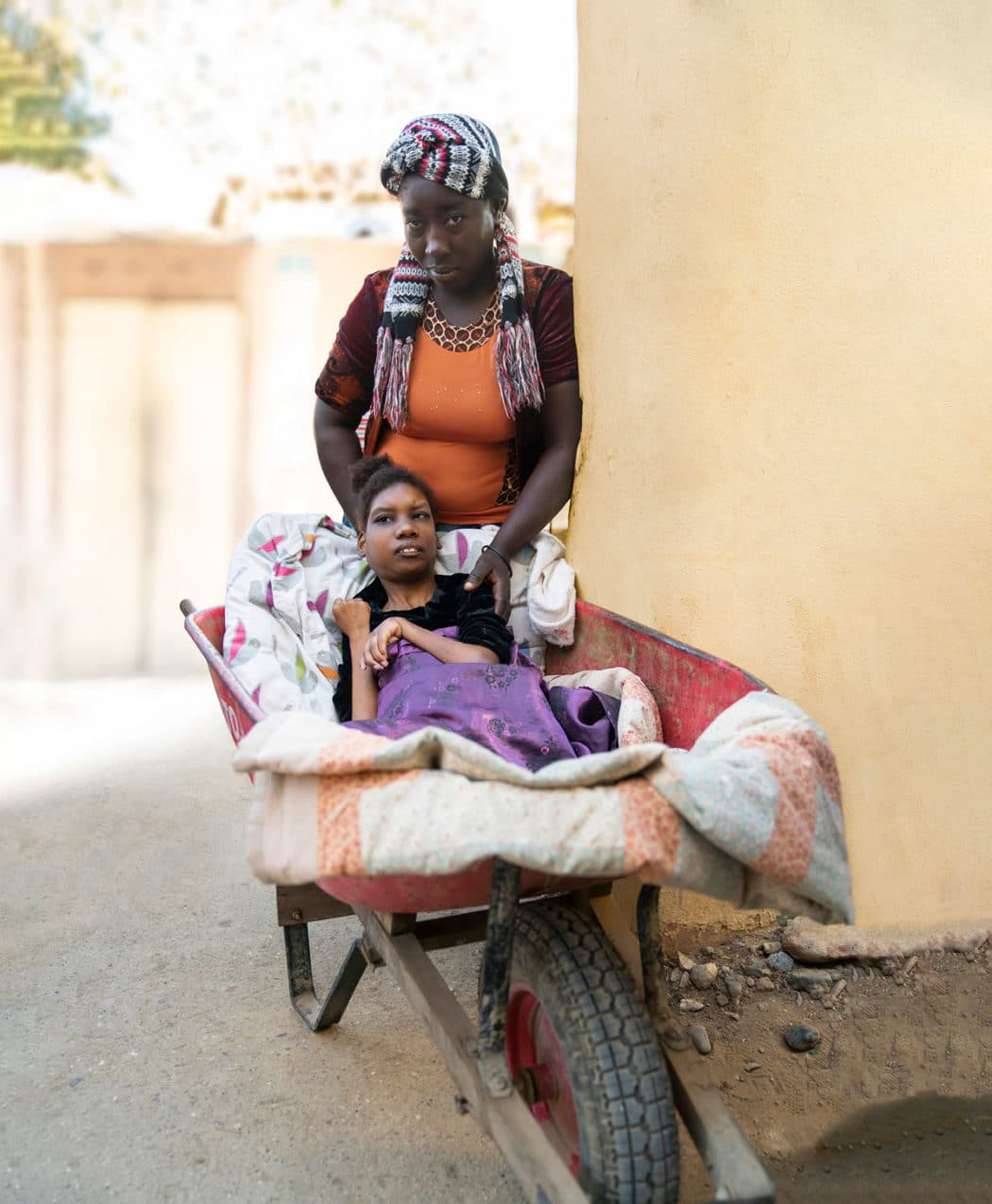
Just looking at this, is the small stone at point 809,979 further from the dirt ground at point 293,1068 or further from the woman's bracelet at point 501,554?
the woman's bracelet at point 501,554

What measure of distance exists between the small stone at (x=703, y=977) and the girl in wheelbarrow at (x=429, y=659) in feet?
3.25

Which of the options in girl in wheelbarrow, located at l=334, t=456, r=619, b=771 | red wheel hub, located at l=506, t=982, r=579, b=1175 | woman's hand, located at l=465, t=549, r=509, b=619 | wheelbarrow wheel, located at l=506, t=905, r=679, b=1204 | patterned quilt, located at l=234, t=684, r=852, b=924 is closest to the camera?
patterned quilt, located at l=234, t=684, r=852, b=924

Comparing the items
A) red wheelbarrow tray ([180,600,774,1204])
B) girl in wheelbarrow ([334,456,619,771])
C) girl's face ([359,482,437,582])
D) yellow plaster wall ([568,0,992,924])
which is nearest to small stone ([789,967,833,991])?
yellow plaster wall ([568,0,992,924])

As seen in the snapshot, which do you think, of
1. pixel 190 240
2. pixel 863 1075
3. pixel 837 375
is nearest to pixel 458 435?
pixel 837 375

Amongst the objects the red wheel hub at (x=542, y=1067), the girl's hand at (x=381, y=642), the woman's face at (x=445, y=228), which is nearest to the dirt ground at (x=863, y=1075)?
the red wheel hub at (x=542, y=1067)

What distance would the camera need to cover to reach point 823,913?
1741 millimetres

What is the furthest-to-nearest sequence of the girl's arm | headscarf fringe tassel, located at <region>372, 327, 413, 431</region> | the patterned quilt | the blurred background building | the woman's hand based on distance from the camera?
the blurred background building
headscarf fringe tassel, located at <region>372, 327, 413, 431</region>
the woman's hand
the girl's arm
the patterned quilt

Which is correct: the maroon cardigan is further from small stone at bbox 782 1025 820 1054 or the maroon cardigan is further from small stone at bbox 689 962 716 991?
small stone at bbox 782 1025 820 1054

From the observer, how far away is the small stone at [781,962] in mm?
3047

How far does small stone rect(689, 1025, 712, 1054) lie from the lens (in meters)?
2.74

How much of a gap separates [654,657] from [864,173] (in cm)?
144

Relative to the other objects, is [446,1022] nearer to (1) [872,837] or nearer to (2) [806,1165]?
(2) [806,1165]

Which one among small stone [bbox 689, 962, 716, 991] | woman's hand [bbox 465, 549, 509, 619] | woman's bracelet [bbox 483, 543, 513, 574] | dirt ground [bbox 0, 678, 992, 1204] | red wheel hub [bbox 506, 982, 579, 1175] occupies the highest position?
woman's bracelet [bbox 483, 543, 513, 574]

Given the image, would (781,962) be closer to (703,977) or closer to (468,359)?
(703,977)
